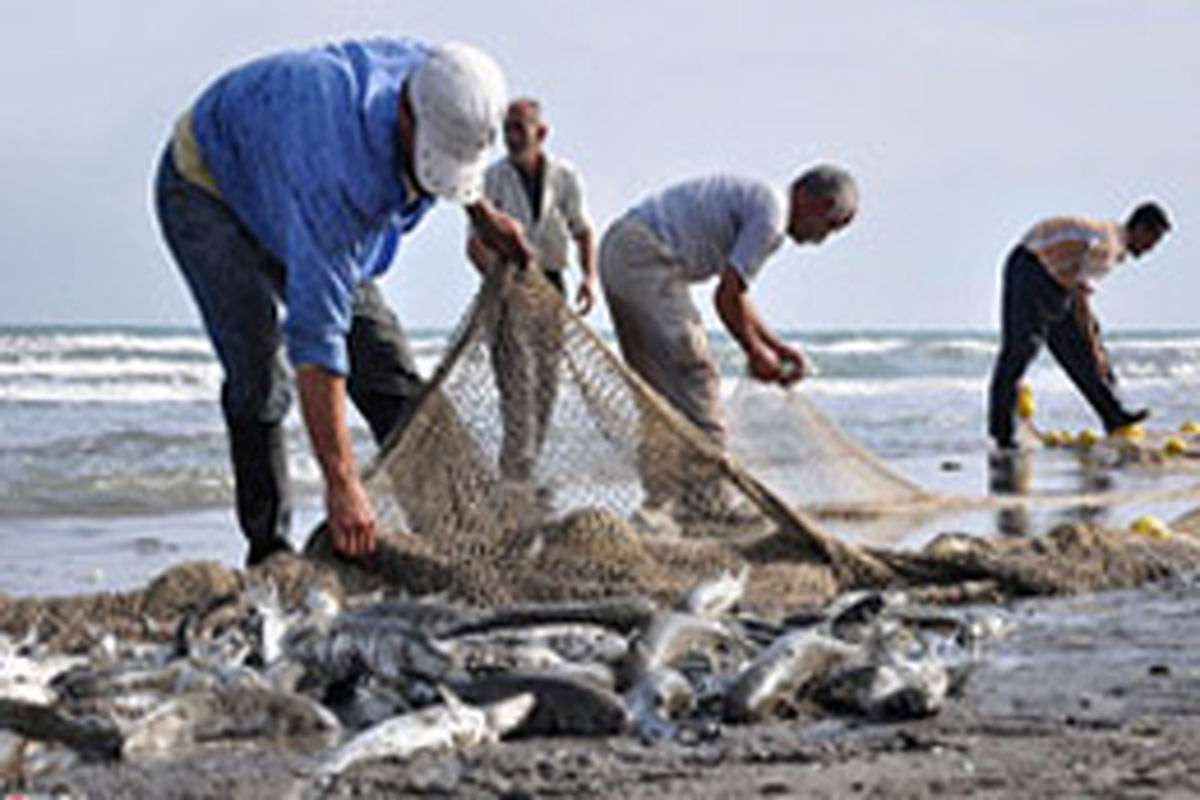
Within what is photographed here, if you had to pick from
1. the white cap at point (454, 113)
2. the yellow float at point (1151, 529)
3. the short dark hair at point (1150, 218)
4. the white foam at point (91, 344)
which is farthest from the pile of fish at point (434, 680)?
the white foam at point (91, 344)

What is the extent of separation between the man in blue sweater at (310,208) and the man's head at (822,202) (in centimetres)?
180

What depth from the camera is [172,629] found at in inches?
178

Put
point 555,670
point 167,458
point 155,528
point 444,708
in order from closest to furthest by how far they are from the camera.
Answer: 1. point 444,708
2. point 555,670
3. point 155,528
4. point 167,458

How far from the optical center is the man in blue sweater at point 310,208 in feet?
14.3

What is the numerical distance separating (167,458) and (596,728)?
9.24 meters

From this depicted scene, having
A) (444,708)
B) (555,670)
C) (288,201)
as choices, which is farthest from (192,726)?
(288,201)

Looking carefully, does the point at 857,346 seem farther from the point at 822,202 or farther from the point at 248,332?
the point at 248,332

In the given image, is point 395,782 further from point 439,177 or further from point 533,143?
point 533,143

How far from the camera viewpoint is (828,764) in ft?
10.4

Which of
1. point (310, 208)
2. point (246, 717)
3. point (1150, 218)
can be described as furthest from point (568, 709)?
point (1150, 218)

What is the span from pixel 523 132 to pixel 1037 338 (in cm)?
471

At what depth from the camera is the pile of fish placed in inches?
129

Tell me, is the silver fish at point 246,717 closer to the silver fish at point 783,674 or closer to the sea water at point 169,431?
the silver fish at point 783,674

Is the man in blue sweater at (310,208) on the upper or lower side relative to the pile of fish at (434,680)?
upper
